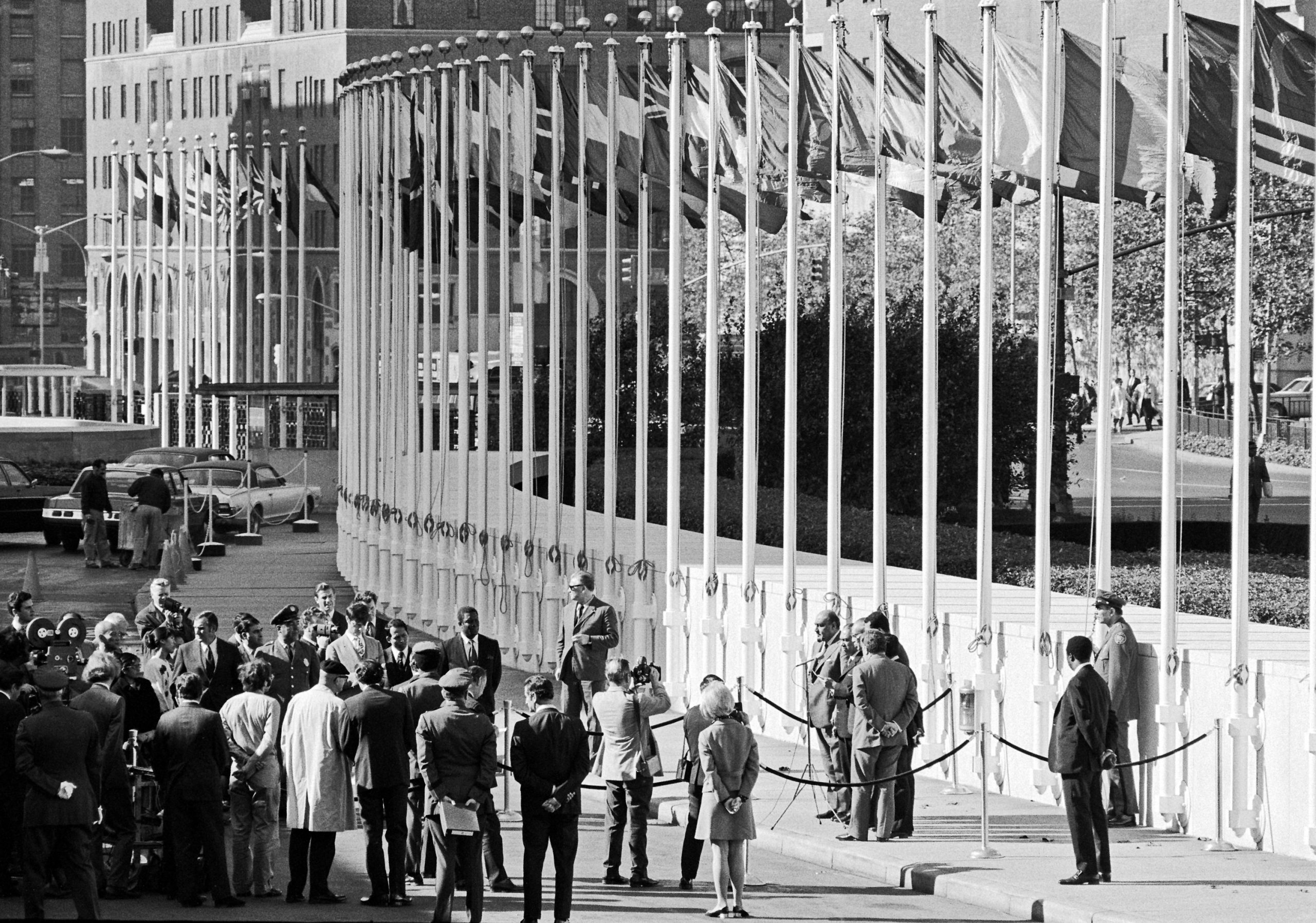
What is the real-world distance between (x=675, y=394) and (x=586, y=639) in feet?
16.3

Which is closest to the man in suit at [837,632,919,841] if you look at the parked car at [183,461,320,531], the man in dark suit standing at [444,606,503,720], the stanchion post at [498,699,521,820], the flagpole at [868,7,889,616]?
the stanchion post at [498,699,521,820]

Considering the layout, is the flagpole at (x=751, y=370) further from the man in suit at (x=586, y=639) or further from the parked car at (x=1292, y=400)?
the parked car at (x=1292, y=400)

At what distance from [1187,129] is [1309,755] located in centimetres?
511

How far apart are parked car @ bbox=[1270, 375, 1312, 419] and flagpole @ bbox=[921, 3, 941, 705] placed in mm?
65356

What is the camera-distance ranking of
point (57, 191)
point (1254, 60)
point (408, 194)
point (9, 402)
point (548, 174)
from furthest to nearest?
point (57, 191), point (9, 402), point (408, 194), point (548, 174), point (1254, 60)

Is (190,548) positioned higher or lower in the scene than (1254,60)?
lower

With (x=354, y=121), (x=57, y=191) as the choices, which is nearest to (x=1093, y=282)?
(x=354, y=121)

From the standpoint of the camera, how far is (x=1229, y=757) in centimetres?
1789

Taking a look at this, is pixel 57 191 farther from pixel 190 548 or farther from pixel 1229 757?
pixel 1229 757

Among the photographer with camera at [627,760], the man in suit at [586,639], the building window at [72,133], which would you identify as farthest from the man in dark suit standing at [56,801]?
the building window at [72,133]

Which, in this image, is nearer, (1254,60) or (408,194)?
(1254,60)

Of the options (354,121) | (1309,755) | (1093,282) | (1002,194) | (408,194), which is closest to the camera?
(1309,755)

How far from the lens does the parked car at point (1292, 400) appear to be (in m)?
86.3

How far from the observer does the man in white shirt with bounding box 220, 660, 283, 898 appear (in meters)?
15.7
